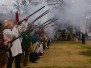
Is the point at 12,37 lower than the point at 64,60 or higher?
higher

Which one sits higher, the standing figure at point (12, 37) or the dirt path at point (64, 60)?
the standing figure at point (12, 37)

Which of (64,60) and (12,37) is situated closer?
(12,37)

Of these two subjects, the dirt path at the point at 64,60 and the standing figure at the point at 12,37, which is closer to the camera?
the standing figure at the point at 12,37

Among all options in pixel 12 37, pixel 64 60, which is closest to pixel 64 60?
pixel 64 60

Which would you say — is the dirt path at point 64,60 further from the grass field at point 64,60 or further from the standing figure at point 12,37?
the standing figure at point 12,37

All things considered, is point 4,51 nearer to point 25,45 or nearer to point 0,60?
point 0,60

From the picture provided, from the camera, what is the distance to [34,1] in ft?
73.1

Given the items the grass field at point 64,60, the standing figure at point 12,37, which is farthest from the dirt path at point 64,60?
the standing figure at point 12,37

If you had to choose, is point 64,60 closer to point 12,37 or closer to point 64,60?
point 64,60

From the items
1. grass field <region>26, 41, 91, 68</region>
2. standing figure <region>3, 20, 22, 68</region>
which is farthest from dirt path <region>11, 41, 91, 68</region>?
standing figure <region>3, 20, 22, 68</region>

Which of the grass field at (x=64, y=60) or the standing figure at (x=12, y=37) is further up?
the standing figure at (x=12, y=37)

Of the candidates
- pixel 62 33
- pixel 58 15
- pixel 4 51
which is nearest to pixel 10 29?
pixel 4 51

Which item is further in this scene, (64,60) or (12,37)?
(64,60)

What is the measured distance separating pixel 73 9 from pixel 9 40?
11048mm
